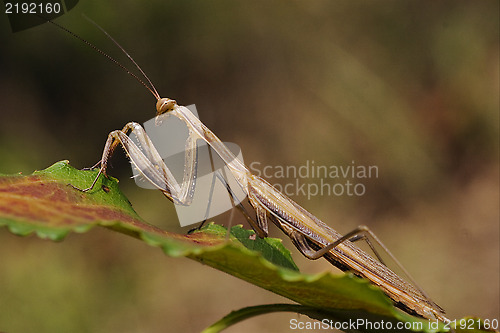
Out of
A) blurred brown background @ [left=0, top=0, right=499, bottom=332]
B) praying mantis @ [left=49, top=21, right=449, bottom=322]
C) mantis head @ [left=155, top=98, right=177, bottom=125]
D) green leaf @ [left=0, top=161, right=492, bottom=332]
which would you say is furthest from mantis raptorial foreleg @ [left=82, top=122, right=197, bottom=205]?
blurred brown background @ [left=0, top=0, right=499, bottom=332]

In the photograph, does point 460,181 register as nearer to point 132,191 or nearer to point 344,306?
point 132,191

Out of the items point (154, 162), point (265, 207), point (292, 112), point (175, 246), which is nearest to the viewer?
point (175, 246)

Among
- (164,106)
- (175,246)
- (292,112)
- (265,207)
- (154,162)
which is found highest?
(292,112)

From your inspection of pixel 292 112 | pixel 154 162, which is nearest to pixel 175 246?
pixel 154 162

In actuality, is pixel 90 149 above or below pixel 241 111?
below

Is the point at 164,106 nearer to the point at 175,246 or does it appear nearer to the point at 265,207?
the point at 265,207

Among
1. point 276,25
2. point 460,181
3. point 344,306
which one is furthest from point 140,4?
point 344,306

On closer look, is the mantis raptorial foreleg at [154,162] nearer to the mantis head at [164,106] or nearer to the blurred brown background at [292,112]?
the mantis head at [164,106]
